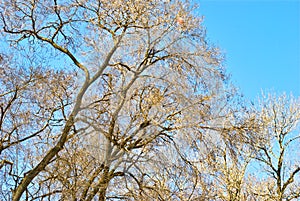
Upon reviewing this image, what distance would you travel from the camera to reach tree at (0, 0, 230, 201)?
6.74 meters

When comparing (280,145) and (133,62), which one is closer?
(133,62)

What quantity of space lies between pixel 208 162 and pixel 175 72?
6.05ft

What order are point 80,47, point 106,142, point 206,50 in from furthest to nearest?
point 80,47 → point 206,50 → point 106,142

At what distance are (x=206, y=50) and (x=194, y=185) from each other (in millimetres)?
2315

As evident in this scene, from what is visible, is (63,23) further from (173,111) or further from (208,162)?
(208,162)

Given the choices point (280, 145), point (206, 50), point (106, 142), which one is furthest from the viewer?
point (280, 145)

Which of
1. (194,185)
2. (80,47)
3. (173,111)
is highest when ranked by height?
(80,47)

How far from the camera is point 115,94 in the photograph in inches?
275

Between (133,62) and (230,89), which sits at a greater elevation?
(133,62)

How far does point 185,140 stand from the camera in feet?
22.6

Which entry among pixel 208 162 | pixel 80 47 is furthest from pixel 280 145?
pixel 80 47

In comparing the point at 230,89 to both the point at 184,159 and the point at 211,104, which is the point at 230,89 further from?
the point at 184,159

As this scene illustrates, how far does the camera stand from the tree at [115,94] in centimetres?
674

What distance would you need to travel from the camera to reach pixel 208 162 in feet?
25.5
